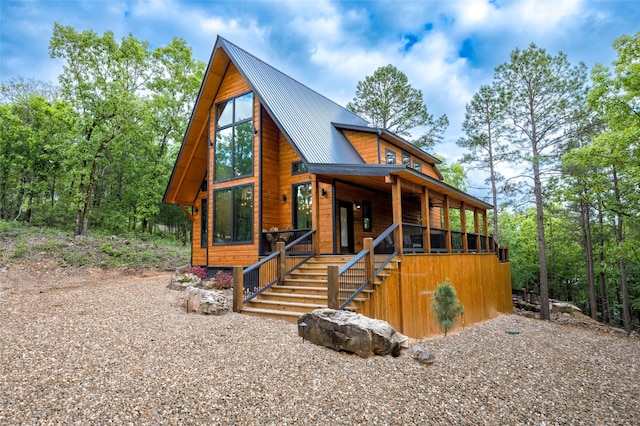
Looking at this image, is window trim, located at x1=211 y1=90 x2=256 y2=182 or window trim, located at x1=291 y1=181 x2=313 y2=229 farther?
window trim, located at x1=211 y1=90 x2=256 y2=182

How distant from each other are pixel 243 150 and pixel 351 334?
28.4 ft

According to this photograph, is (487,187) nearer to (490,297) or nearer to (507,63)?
(507,63)

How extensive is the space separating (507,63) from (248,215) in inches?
573

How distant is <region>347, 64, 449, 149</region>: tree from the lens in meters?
23.6

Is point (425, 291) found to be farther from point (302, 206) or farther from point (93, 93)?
point (93, 93)

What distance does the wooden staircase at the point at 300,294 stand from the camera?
22.9 ft

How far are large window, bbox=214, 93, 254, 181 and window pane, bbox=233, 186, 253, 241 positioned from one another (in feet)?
2.07

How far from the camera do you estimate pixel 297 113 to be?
40.7 ft

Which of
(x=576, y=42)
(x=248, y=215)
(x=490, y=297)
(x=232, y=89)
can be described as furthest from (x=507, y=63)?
(x=248, y=215)

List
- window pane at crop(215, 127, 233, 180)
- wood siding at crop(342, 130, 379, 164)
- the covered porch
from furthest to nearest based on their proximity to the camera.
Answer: wood siding at crop(342, 130, 379, 164) → window pane at crop(215, 127, 233, 180) → the covered porch

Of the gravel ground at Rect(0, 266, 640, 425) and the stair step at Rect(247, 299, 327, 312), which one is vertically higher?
the stair step at Rect(247, 299, 327, 312)

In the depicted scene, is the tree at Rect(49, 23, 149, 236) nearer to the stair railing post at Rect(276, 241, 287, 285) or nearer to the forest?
the forest

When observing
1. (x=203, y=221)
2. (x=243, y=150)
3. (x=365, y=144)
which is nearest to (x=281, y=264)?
(x=243, y=150)

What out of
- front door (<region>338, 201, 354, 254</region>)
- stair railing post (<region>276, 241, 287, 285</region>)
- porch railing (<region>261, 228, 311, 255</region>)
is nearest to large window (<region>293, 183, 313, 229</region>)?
porch railing (<region>261, 228, 311, 255</region>)
